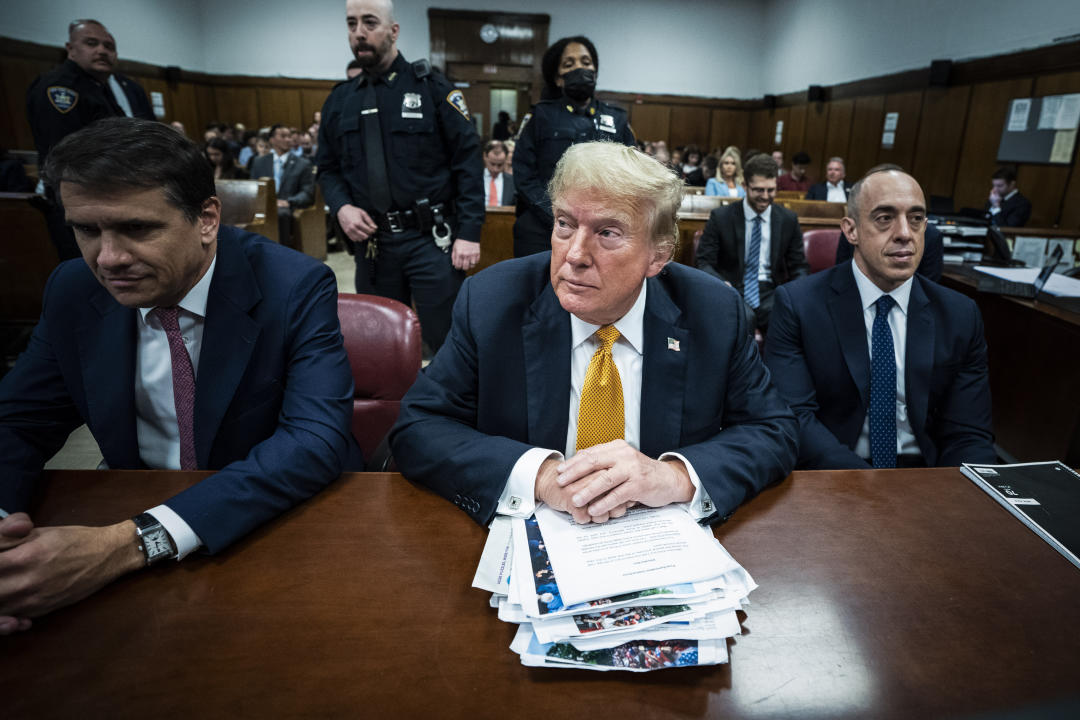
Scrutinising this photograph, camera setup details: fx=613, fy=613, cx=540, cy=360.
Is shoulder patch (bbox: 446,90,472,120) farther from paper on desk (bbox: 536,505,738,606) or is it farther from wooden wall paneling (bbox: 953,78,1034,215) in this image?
wooden wall paneling (bbox: 953,78,1034,215)

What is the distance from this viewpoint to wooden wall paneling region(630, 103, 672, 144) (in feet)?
44.2

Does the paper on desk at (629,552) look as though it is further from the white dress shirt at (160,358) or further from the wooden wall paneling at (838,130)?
the wooden wall paneling at (838,130)

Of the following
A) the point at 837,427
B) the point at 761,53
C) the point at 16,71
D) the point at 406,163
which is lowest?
the point at 837,427

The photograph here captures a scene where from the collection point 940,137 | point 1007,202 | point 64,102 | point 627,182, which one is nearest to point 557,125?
point 627,182

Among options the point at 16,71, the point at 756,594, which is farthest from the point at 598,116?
the point at 16,71

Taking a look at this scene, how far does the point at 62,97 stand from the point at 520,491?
4.06 meters

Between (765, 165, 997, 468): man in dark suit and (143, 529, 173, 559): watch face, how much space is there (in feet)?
4.86

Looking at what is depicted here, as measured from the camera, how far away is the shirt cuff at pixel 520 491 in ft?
3.48

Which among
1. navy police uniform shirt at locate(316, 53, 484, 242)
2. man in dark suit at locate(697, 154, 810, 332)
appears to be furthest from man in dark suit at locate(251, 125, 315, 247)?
man in dark suit at locate(697, 154, 810, 332)

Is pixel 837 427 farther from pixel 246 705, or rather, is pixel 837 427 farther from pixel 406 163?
pixel 406 163

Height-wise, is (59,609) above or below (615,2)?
below

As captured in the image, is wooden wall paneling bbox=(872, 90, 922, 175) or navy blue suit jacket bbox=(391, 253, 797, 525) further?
wooden wall paneling bbox=(872, 90, 922, 175)

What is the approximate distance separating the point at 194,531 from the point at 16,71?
34.6 feet

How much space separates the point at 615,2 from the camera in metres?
12.6
